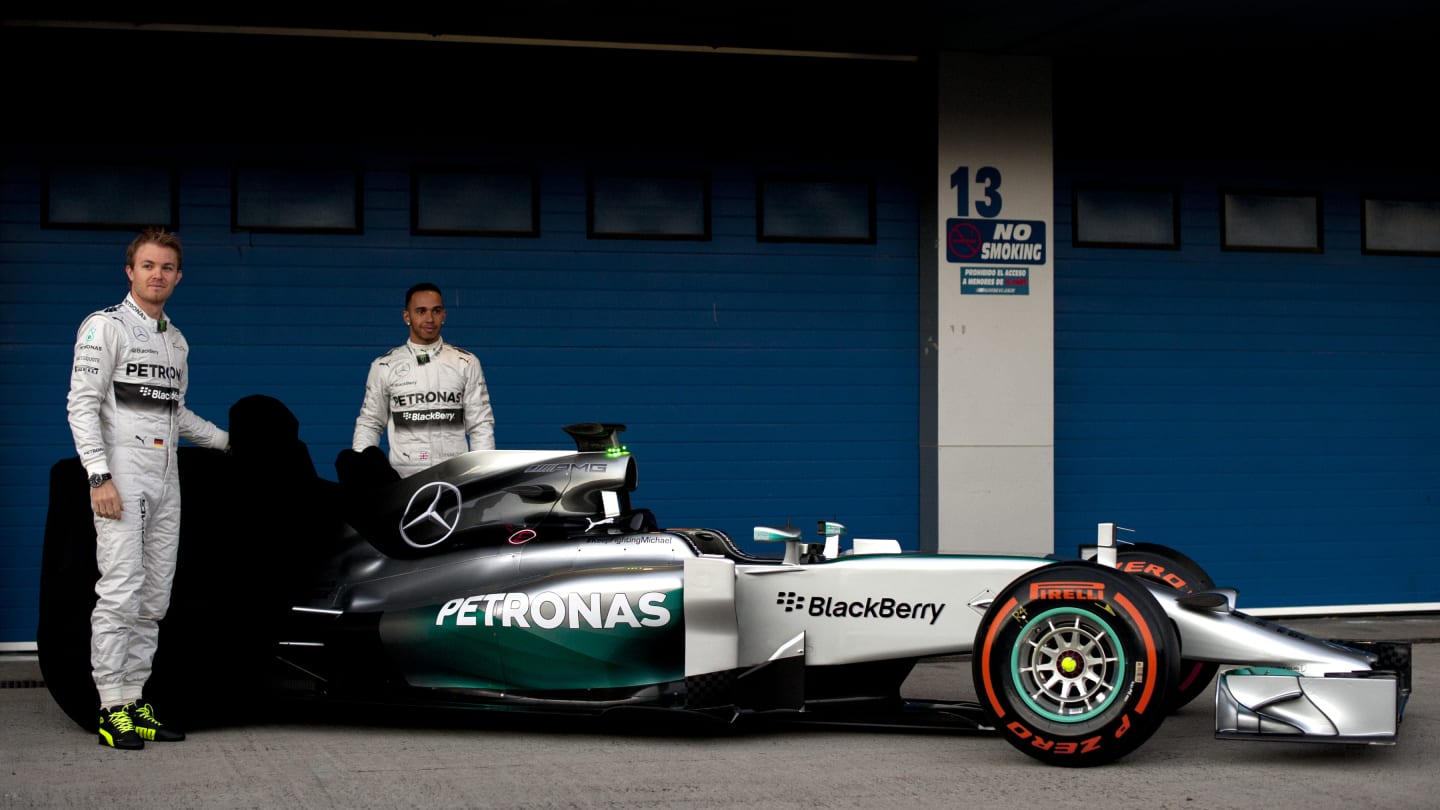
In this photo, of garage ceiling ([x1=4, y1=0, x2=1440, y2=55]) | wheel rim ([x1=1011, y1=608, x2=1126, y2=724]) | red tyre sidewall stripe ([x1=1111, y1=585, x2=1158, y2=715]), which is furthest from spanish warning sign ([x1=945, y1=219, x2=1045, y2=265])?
red tyre sidewall stripe ([x1=1111, y1=585, x2=1158, y2=715])

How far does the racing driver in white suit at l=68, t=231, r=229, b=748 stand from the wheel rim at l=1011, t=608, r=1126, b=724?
11.0 feet

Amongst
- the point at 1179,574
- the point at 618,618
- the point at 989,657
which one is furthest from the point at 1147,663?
the point at 618,618

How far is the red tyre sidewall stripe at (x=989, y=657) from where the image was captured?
529 cm

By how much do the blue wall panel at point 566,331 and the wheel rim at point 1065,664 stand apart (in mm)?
4221

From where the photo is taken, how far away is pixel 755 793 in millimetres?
4871

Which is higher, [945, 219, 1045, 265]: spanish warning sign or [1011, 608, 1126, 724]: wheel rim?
[945, 219, 1045, 265]: spanish warning sign

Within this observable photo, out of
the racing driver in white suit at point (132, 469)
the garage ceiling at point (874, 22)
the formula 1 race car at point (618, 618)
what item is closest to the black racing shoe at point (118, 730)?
the racing driver in white suit at point (132, 469)

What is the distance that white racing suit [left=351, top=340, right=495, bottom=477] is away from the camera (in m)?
7.20

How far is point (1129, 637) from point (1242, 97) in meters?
6.22

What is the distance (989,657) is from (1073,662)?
0.98 feet

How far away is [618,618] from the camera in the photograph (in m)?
5.74

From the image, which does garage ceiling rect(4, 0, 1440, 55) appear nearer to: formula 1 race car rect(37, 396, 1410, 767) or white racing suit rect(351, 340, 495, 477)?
white racing suit rect(351, 340, 495, 477)

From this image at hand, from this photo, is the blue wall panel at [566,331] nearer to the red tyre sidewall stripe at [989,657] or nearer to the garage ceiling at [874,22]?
the garage ceiling at [874,22]

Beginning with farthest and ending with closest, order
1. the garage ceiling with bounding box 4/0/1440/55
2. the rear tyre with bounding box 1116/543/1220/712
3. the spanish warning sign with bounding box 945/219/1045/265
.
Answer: the spanish warning sign with bounding box 945/219/1045/265 → the garage ceiling with bounding box 4/0/1440/55 → the rear tyre with bounding box 1116/543/1220/712
